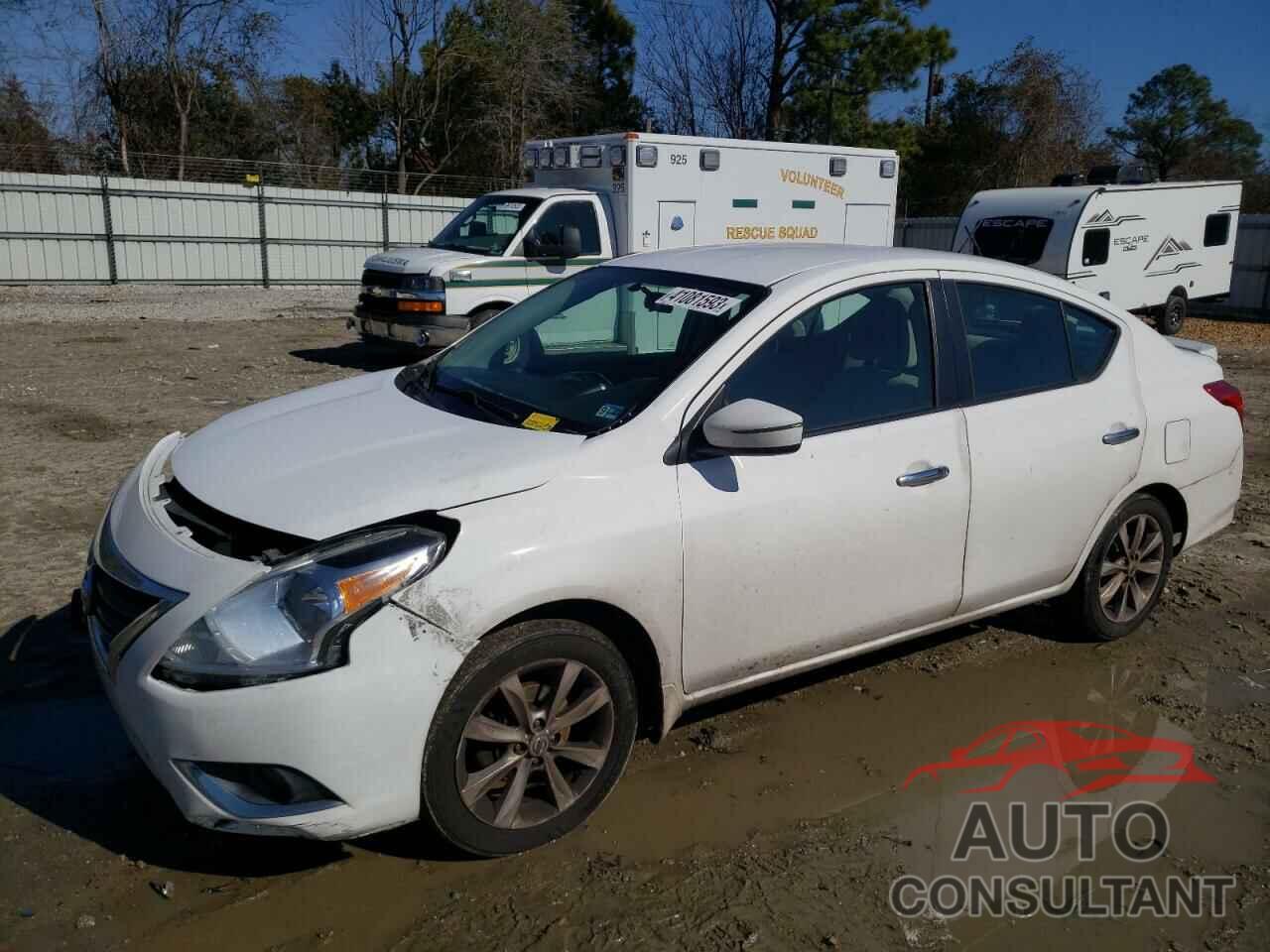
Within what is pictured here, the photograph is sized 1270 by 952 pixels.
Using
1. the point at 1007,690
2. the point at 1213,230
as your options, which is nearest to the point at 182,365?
the point at 1007,690

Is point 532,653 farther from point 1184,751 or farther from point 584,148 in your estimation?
point 584,148

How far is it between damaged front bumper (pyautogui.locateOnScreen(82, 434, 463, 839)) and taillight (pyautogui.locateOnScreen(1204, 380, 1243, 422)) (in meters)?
3.86

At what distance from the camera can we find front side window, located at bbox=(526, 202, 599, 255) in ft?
39.3

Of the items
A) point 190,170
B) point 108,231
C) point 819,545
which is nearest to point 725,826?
point 819,545

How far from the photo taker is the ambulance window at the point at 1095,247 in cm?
1689

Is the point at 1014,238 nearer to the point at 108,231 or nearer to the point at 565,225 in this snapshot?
the point at 565,225

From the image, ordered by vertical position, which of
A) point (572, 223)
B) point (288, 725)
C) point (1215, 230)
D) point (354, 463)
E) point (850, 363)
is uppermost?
point (1215, 230)

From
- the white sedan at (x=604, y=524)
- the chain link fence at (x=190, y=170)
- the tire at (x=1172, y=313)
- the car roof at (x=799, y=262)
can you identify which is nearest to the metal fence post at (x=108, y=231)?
the chain link fence at (x=190, y=170)

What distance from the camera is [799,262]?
4035 mm

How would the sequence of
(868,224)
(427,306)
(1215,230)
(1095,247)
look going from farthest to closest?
(1215,230) < (1095,247) < (868,224) < (427,306)

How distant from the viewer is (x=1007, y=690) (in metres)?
4.48

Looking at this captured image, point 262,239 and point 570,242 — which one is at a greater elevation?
point 570,242

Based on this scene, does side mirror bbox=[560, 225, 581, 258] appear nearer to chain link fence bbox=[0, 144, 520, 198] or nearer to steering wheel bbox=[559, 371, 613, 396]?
steering wheel bbox=[559, 371, 613, 396]

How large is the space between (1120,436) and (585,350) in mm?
2251
